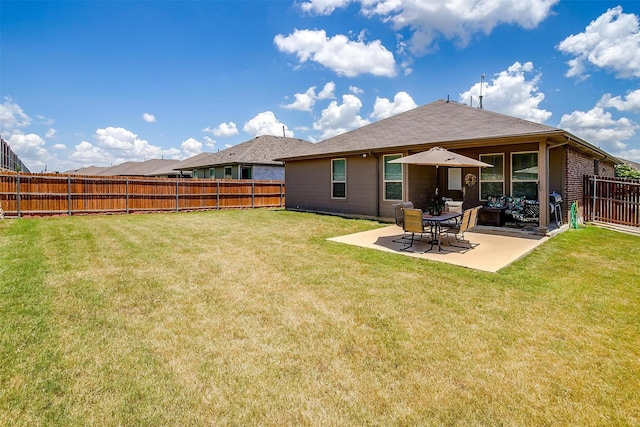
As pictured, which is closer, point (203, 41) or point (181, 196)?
point (203, 41)

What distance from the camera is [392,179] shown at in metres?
11.9

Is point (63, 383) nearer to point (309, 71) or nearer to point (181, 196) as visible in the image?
point (181, 196)

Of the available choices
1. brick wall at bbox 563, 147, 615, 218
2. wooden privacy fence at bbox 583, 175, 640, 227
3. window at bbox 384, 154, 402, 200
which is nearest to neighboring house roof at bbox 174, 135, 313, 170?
window at bbox 384, 154, 402, 200

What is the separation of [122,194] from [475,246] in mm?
15176

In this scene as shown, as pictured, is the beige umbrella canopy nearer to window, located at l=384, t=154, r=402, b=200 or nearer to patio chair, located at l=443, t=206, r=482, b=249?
patio chair, located at l=443, t=206, r=482, b=249

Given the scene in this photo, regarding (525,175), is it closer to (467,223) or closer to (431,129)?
(431,129)

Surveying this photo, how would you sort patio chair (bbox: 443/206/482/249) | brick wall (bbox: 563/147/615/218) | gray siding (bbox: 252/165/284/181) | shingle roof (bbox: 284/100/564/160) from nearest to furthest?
1. patio chair (bbox: 443/206/482/249)
2. shingle roof (bbox: 284/100/564/160)
3. brick wall (bbox: 563/147/615/218)
4. gray siding (bbox: 252/165/284/181)

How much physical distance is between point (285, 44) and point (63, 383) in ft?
53.2

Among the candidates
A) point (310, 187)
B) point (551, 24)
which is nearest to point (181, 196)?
point (310, 187)

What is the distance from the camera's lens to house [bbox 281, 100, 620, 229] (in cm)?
946

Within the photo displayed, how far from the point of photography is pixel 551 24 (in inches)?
522

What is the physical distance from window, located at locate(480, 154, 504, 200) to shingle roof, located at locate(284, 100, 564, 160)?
1.12 metres

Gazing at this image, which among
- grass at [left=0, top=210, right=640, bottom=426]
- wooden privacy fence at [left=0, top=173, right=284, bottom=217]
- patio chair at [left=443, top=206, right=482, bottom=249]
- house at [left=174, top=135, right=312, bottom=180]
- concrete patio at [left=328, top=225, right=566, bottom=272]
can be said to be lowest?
grass at [left=0, top=210, right=640, bottom=426]

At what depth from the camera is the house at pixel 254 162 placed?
72.4ft
